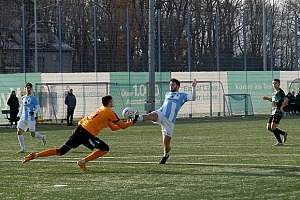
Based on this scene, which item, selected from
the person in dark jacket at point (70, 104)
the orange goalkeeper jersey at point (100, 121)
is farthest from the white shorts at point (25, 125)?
the person in dark jacket at point (70, 104)

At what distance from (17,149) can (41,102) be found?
18092mm

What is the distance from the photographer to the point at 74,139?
1547 cm

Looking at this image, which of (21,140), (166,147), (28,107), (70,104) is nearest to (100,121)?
(166,147)

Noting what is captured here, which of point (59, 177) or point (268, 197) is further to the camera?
point (59, 177)

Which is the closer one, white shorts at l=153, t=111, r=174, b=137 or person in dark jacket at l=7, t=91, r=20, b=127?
white shorts at l=153, t=111, r=174, b=137

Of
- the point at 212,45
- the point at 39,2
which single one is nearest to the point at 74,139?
the point at 212,45

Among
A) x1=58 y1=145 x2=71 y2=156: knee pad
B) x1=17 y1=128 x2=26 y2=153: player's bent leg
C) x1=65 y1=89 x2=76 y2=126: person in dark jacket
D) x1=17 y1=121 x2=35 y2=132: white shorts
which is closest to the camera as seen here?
x1=58 y1=145 x2=71 y2=156: knee pad

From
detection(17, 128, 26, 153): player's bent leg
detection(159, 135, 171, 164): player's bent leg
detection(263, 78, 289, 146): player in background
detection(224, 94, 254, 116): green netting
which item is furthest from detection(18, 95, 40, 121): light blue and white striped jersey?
detection(224, 94, 254, 116): green netting

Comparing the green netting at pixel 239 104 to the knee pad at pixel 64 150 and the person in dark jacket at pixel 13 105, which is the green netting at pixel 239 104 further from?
the knee pad at pixel 64 150

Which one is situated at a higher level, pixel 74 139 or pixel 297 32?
pixel 297 32

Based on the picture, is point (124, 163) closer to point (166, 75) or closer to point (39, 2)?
point (166, 75)

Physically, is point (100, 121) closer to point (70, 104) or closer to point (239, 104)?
point (70, 104)

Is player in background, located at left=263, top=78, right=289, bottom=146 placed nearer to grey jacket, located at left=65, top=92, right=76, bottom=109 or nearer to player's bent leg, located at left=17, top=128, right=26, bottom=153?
player's bent leg, located at left=17, top=128, right=26, bottom=153

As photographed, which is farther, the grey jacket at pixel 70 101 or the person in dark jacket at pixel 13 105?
the grey jacket at pixel 70 101
